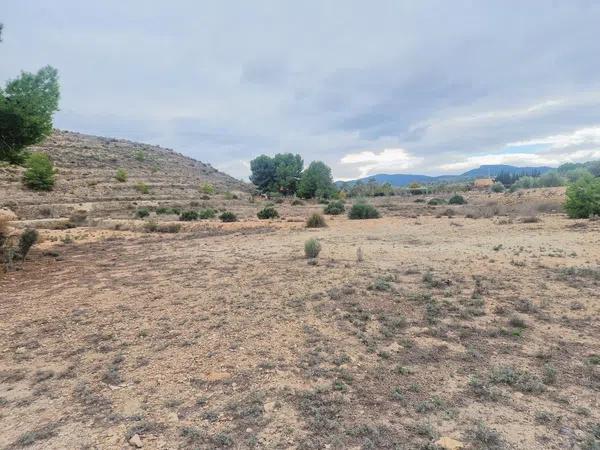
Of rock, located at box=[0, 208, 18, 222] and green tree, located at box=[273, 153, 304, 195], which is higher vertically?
green tree, located at box=[273, 153, 304, 195]

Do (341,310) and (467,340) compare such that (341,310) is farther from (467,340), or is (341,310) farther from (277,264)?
(277,264)

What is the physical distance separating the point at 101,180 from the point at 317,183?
29.9 meters

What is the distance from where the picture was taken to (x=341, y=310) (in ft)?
21.9

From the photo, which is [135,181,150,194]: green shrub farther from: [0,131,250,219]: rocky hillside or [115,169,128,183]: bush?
[115,169,128,183]: bush

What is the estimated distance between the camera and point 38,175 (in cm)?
3862

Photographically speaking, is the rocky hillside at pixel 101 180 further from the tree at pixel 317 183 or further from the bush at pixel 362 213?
the bush at pixel 362 213

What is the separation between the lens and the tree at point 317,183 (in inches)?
2370

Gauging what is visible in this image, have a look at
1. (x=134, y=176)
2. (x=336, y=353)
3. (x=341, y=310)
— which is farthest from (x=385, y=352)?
(x=134, y=176)

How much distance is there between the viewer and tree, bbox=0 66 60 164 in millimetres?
11389

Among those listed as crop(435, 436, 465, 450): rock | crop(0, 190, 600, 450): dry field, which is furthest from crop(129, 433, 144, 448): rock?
crop(435, 436, 465, 450): rock

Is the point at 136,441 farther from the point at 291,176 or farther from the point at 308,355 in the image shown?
the point at 291,176

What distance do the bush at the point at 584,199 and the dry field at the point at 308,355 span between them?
11038 millimetres

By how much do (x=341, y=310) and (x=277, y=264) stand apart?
14.3 ft

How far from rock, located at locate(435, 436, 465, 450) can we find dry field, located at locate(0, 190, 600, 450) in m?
0.02
